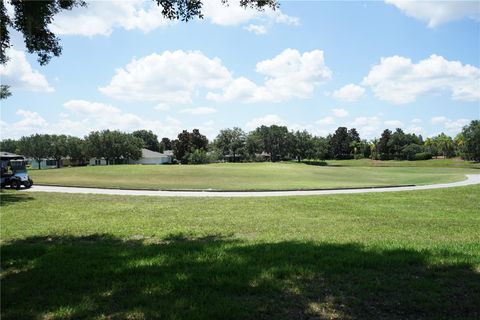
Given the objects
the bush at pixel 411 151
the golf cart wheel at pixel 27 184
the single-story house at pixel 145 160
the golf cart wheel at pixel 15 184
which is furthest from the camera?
the bush at pixel 411 151

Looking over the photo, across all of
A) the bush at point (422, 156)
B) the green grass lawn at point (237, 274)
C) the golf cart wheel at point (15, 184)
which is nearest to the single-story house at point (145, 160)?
the bush at point (422, 156)

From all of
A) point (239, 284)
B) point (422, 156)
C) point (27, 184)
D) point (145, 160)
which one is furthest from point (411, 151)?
point (239, 284)

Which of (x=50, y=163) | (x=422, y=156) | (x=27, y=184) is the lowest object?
(x=422, y=156)

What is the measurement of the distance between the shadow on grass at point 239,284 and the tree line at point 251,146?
9222 cm

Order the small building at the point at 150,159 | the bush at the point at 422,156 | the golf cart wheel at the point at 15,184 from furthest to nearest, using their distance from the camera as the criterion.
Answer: the bush at the point at 422,156 → the small building at the point at 150,159 → the golf cart wheel at the point at 15,184

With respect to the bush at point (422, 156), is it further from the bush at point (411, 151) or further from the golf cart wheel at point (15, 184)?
the golf cart wheel at point (15, 184)

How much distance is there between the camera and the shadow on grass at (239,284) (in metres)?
4.50

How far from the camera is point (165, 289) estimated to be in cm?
515

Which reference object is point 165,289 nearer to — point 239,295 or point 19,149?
point 239,295

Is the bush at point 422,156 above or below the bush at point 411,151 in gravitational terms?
below

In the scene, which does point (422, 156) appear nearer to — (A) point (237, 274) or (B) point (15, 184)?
(B) point (15, 184)

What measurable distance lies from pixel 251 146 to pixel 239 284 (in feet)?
409

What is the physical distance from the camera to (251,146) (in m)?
130

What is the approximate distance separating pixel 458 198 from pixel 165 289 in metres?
21.1
